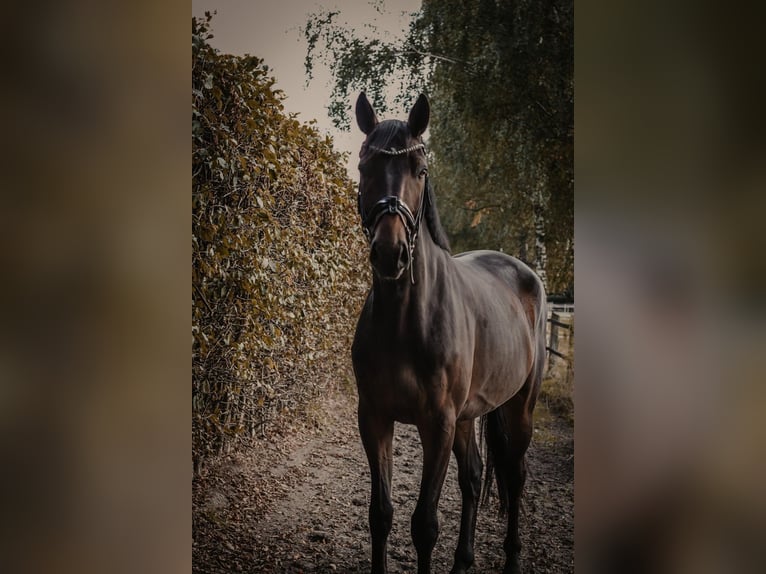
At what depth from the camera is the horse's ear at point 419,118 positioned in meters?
1.78

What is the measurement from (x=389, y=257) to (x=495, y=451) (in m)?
1.20

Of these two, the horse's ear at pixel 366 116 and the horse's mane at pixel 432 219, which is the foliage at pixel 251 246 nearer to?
the horse's ear at pixel 366 116

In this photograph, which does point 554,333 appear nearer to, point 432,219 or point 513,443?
point 513,443

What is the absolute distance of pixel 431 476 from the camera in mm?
1783

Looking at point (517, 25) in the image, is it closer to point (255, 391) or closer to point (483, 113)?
point (483, 113)

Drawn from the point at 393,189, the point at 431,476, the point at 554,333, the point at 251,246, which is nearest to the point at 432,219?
the point at 393,189

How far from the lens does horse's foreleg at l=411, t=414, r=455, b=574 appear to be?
1775mm

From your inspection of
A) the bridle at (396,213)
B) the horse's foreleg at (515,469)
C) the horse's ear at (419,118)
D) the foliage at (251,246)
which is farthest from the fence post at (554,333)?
the horse's ear at (419,118)
